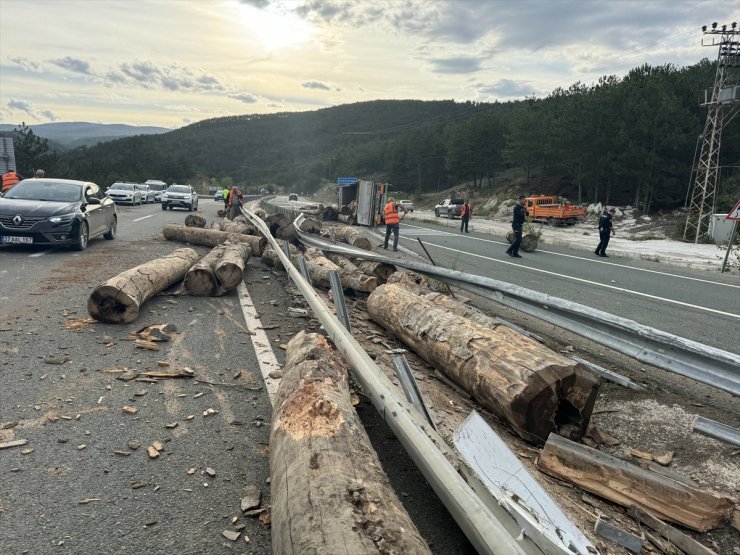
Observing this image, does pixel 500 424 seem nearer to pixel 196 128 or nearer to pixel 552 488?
pixel 552 488

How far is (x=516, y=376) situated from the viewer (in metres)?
3.78

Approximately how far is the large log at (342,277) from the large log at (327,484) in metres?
4.24

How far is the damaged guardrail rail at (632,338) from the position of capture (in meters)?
3.73

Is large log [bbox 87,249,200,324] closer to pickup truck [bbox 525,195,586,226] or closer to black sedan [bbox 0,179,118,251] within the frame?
black sedan [bbox 0,179,118,251]


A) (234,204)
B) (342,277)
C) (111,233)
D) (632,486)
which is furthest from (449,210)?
(632,486)

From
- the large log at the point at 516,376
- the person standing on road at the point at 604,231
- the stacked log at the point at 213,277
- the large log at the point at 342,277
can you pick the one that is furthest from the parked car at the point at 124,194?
the large log at the point at 516,376

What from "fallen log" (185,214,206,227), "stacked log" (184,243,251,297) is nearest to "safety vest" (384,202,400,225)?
"fallen log" (185,214,206,227)

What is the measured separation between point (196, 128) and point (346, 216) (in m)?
142

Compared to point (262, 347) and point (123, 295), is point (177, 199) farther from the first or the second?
point (262, 347)

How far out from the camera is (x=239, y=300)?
770 cm

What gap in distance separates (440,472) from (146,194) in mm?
39883

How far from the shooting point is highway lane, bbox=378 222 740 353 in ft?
27.0

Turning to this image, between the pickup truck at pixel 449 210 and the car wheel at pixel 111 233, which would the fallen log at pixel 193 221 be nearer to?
the car wheel at pixel 111 233

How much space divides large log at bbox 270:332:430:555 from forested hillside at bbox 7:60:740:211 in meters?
31.7
